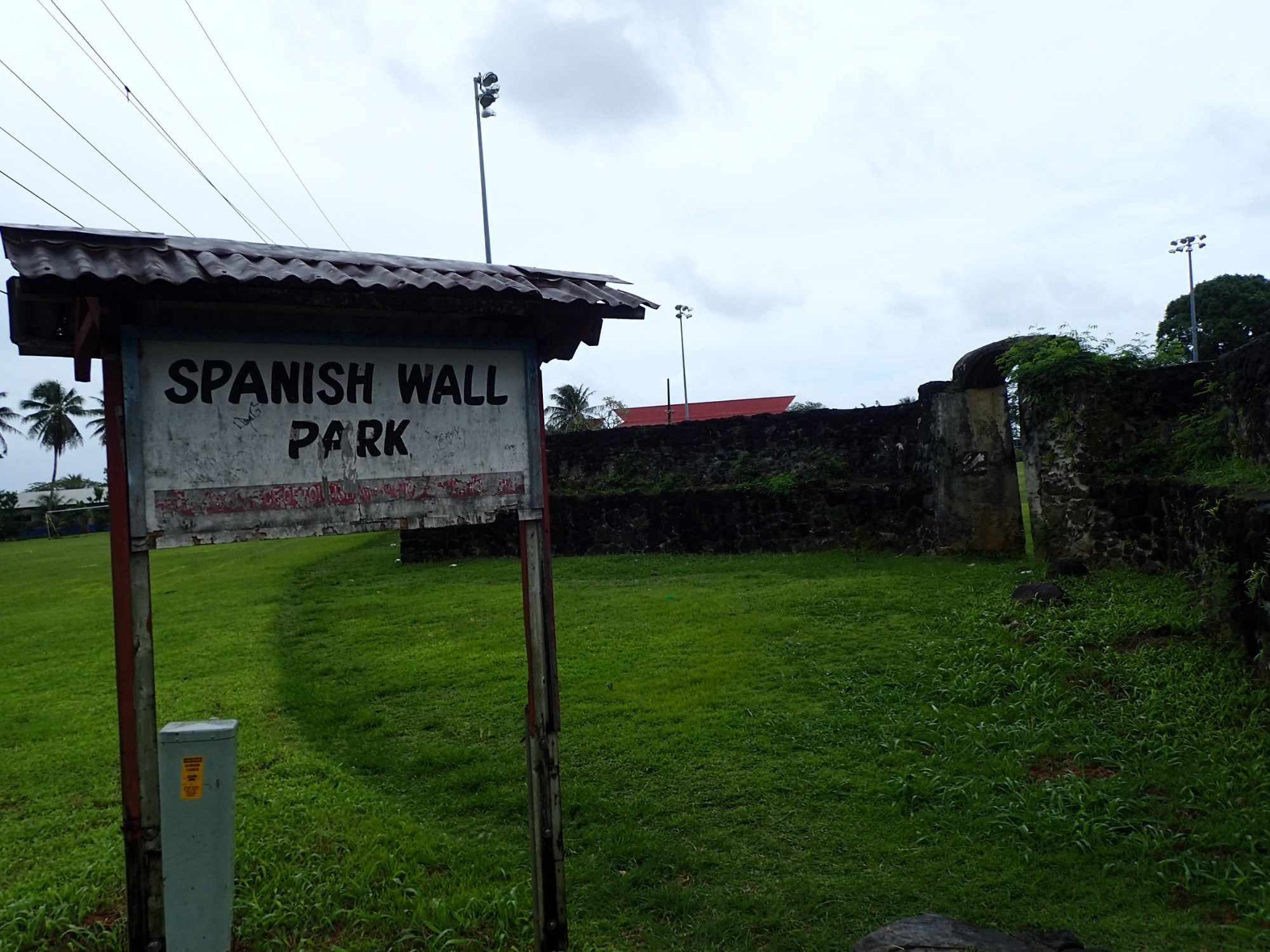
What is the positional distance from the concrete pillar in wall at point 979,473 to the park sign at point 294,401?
8.05 meters

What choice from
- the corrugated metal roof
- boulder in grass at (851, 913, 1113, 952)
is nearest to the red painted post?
the corrugated metal roof

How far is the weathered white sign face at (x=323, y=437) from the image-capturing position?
3000mm

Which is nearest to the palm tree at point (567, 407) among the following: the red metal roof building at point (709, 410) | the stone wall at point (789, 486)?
the red metal roof building at point (709, 410)

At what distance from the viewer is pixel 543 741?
349 cm

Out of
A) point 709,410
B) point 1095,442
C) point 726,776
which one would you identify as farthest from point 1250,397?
point 709,410

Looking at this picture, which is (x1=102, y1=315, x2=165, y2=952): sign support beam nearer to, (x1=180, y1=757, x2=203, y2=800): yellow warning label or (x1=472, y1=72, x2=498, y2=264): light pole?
(x1=180, y1=757, x2=203, y2=800): yellow warning label

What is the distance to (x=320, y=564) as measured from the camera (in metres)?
15.2

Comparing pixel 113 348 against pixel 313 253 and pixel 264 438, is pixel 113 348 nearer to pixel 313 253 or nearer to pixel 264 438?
pixel 264 438

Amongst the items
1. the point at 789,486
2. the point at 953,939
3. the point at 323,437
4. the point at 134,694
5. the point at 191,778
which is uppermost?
the point at 323,437

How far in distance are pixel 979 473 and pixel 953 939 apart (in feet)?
27.4

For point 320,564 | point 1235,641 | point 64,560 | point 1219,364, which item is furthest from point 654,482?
point 64,560

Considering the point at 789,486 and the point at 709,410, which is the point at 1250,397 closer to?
the point at 789,486

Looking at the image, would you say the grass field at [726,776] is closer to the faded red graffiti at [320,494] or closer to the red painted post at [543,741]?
the red painted post at [543,741]

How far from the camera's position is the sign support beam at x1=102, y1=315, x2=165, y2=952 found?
112 inches
